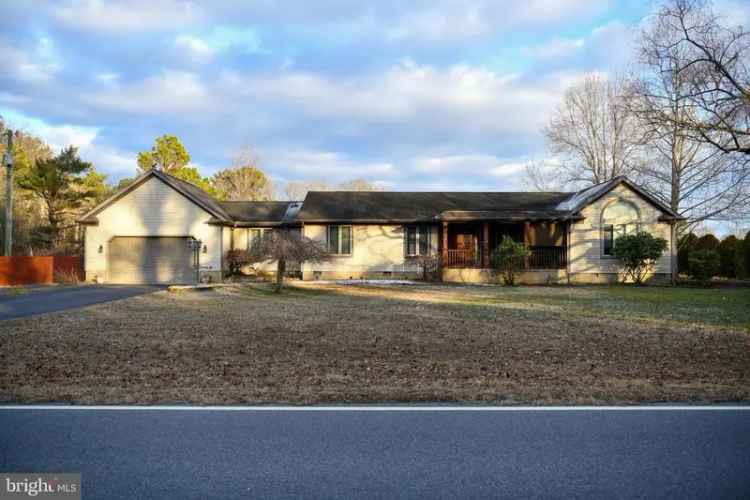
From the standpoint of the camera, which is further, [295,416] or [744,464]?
[295,416]

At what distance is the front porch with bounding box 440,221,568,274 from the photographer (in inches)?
945

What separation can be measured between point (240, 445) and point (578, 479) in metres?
2.68

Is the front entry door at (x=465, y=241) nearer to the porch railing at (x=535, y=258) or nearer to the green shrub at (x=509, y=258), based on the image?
the porch railing at (x=535, y=258)

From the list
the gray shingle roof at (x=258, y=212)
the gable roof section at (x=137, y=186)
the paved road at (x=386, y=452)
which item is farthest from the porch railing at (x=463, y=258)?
the paved road at (x=386, y=452)

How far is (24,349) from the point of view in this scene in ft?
27.3

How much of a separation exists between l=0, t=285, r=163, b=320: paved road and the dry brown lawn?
1309 mm

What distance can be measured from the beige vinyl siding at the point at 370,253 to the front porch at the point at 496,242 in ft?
7.55

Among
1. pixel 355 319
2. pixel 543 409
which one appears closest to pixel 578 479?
pixel 543 409

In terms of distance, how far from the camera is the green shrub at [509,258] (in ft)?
75.3

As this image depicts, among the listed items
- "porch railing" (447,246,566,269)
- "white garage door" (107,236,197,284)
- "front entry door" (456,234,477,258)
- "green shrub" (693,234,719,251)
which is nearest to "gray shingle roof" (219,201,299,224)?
"white garage door" (107,236,197,284)

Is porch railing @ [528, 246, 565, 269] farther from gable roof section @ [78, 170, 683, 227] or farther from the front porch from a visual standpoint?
gable roof section @ [78, 170, 683, 227]

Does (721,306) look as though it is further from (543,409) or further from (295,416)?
(295,416)

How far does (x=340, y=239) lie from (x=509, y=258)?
8523 millimetres

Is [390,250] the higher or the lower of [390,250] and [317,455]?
the higher
